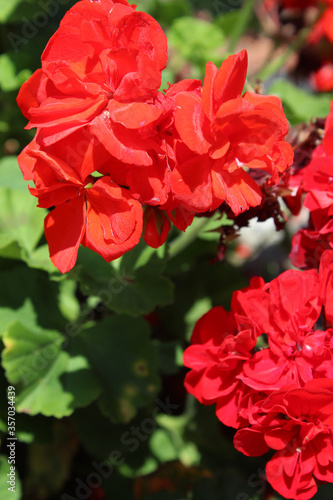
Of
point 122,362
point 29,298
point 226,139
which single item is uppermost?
point 226,139

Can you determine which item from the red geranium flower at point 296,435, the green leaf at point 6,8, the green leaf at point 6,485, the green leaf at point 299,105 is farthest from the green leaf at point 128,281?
the green leaf at point 6,8

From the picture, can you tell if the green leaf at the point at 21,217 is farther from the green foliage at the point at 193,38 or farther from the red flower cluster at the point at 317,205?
the green foliage at the point at 193,38

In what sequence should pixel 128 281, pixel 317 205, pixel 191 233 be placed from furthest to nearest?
1. pixel 128 281
2. pixel 191 233
3. pixel 317 205

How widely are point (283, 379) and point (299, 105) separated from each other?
136cm

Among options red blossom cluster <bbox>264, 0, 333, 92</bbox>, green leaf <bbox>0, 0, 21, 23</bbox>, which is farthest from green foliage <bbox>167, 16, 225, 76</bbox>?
green leaf <bbox>0, 0, 21, 23</bbox>

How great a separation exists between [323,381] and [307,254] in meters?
0.31

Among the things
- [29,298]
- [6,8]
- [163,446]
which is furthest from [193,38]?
[163,446]

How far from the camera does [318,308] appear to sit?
90 centimetres

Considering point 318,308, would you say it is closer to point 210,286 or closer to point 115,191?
point 115,191

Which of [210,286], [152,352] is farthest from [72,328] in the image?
[210,286]

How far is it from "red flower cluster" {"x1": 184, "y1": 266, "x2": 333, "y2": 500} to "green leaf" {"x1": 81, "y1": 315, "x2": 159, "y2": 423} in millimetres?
438

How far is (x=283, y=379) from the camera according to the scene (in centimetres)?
85

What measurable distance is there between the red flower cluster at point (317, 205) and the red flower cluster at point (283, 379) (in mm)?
101

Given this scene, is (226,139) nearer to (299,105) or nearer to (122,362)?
(122,362)
